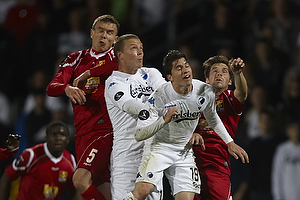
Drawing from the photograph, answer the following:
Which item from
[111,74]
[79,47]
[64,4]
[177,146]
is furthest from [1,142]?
[177,146]

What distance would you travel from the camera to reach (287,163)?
27.8ft

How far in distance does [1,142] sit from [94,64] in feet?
13.9

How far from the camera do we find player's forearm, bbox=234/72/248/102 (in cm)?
553

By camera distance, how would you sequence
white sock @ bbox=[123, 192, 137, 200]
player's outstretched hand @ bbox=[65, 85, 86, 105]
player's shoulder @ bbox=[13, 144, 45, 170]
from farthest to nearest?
player's shoulder @ bbox=[13, 144, 45, 170], player's outstretched hand @ bbox=[65, 85, 86, 105], white sock @ bbox=[123, 192, 137, 200]

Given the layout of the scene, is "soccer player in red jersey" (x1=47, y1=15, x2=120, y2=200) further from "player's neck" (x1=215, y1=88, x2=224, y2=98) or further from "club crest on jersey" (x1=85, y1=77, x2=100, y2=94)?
"player's neck" (x1=215, y1=88, x2=224, y2=98)

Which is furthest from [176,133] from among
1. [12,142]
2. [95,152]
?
[12,142]

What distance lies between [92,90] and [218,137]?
1425 mm

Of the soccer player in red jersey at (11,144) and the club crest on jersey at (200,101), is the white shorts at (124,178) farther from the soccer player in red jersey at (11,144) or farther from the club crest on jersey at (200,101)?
the soccer player in red jersey at (11,144)

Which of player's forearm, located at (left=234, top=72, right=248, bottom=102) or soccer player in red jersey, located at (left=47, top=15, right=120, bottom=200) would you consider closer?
player's forearm, located at (left=234, top=72, right=248, bottom=102)

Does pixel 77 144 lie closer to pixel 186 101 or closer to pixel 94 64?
pixel 94 64

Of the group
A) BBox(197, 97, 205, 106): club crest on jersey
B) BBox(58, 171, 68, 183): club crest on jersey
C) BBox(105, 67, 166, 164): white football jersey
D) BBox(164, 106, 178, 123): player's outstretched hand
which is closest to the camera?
BBox(164, 106, 178, 123): player's outstretched hand

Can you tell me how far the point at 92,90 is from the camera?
19.9ft

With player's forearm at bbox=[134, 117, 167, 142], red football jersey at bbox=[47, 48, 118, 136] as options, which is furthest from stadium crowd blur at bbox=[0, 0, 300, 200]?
player's forearm at bbox=[134, 117, 167, 142]

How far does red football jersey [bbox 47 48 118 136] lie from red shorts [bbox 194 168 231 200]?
1.12 m
